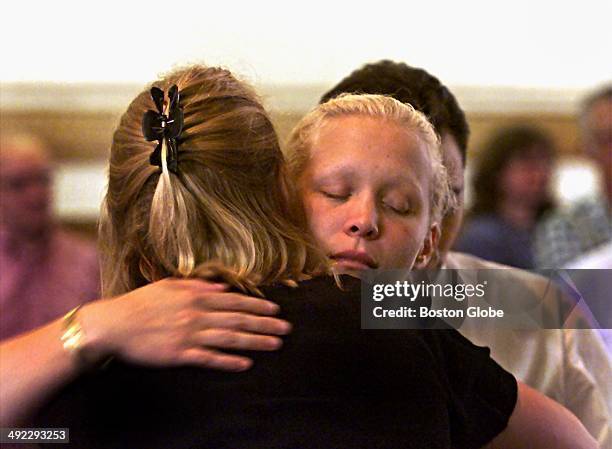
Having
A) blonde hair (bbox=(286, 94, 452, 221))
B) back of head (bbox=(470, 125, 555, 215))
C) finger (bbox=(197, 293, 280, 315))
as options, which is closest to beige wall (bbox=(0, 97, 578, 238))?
back of head (bbox=(470, 125, 555, 215))

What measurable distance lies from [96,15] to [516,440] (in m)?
3.41

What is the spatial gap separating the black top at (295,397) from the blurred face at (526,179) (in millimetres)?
2443

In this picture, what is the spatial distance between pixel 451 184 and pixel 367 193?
255mm

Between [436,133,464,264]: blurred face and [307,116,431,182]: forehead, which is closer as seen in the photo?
[307,116,431,182]: forehead

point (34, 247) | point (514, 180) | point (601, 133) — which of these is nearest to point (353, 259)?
point (34, 247)

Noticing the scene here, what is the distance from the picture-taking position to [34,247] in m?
2.56

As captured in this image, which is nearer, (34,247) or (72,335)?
(72,335)

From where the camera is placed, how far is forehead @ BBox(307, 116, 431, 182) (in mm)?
1382

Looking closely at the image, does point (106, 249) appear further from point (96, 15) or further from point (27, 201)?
point (96, 15)

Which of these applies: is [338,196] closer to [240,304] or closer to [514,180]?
[240,304]

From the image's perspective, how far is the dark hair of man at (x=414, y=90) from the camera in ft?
5.25

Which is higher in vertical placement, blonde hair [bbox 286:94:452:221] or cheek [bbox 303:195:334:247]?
blonde hair [bbox 286:94:452:221]

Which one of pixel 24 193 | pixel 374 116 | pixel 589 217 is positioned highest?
pixel 374 116

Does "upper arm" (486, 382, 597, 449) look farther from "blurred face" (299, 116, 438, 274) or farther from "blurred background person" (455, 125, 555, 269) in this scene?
"blurred background person" (455, 125, 555, 269)
